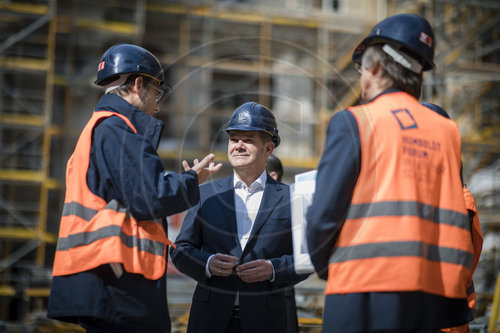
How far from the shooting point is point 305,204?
8.55 feet

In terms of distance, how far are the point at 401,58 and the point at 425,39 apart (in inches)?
5.6

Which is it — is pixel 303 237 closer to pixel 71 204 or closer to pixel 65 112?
pixel 71 204

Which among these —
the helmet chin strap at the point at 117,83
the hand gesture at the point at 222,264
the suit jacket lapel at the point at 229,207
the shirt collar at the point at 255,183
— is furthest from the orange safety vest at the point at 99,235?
the shirt collar at the point at 255,183

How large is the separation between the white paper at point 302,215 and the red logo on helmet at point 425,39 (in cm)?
70

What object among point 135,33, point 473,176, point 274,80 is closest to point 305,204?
point 473,176

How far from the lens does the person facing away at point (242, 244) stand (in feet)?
10.8

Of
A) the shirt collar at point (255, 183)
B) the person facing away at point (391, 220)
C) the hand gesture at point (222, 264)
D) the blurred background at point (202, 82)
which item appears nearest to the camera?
the person facing away at point (391, 220)

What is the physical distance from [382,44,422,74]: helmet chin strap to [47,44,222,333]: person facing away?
1025 mm

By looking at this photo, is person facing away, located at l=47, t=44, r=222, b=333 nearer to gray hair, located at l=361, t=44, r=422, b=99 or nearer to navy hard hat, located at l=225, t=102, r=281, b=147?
navy hard hat, located at l=225, t=102, r=281, b=147

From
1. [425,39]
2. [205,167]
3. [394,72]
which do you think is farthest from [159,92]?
[425,39]

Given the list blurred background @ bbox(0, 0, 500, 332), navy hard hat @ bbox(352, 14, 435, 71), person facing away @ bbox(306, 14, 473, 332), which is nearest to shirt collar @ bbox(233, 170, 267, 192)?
person facing away @ bbox(306, 14, 473, 332)

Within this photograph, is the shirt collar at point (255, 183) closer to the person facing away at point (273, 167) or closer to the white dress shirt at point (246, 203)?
the white dress shirt at point (246, 203)

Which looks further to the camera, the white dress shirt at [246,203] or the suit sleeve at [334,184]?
the white dress shirt at [246,203]

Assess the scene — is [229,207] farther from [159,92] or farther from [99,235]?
[99,235]
